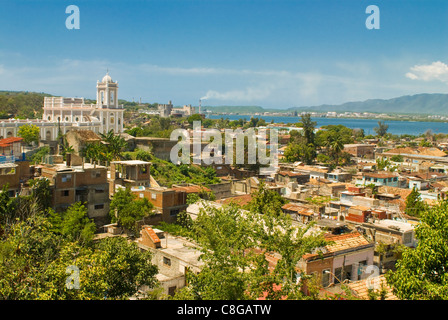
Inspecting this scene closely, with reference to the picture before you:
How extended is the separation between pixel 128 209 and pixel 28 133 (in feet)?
64.0

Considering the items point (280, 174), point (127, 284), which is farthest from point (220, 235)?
point (280, 174)

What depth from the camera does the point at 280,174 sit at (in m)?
36.3

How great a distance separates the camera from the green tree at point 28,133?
33.5 m

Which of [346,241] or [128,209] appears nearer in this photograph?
[346,241]

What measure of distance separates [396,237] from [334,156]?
38.1 m

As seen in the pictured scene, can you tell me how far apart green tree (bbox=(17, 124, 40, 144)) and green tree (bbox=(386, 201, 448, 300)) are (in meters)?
31.4

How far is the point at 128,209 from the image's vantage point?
60.5ft

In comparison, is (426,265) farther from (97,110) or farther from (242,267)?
(97,110)

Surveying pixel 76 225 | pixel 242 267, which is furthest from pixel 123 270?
pixel 76 225

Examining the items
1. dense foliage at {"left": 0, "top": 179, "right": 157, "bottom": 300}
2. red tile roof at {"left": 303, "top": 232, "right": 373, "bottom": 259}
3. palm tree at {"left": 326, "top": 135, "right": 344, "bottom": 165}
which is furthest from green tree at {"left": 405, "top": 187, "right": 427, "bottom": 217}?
palm tree at {"left": 326, "top": 135, "right": 344, "bottom": 165}

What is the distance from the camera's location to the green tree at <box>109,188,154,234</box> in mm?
18297

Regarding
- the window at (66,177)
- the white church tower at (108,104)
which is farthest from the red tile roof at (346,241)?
the white church tower at (108,104)
